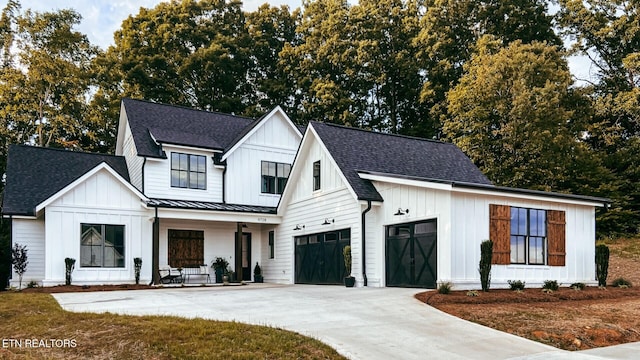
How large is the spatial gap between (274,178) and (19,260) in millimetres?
11047

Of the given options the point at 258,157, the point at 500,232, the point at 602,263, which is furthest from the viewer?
the point at 258,157

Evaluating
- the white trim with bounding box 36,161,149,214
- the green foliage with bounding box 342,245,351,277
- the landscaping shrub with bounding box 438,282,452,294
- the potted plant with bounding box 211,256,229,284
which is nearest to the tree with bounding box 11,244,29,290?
the white trim with bounding box 36,161,149,214

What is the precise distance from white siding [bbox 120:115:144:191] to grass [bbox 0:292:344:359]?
13.5m

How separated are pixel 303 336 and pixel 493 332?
12.2ft

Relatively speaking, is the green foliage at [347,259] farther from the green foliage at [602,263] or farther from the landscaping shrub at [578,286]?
the green foliage at [602,263]

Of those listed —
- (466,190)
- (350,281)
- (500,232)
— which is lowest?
(350,281)

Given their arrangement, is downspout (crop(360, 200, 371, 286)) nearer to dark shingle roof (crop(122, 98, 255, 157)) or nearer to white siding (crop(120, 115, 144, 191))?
Result: dark shingle roof (crop(122, 98, 255, 157))

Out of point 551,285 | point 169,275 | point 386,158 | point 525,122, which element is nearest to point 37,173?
point 169,275

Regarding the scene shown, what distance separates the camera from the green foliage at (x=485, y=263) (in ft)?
50.6

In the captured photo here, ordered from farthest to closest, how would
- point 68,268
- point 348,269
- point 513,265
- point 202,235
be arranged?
point 202,235
point 68,268
point 348,269
point 513,265

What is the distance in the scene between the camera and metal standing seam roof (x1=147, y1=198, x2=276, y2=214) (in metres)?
22.0

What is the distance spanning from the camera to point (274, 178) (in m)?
26.8

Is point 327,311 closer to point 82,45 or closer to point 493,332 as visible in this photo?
point 493,332

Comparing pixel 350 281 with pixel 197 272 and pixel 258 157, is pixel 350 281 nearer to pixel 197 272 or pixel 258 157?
pixel 197 272
